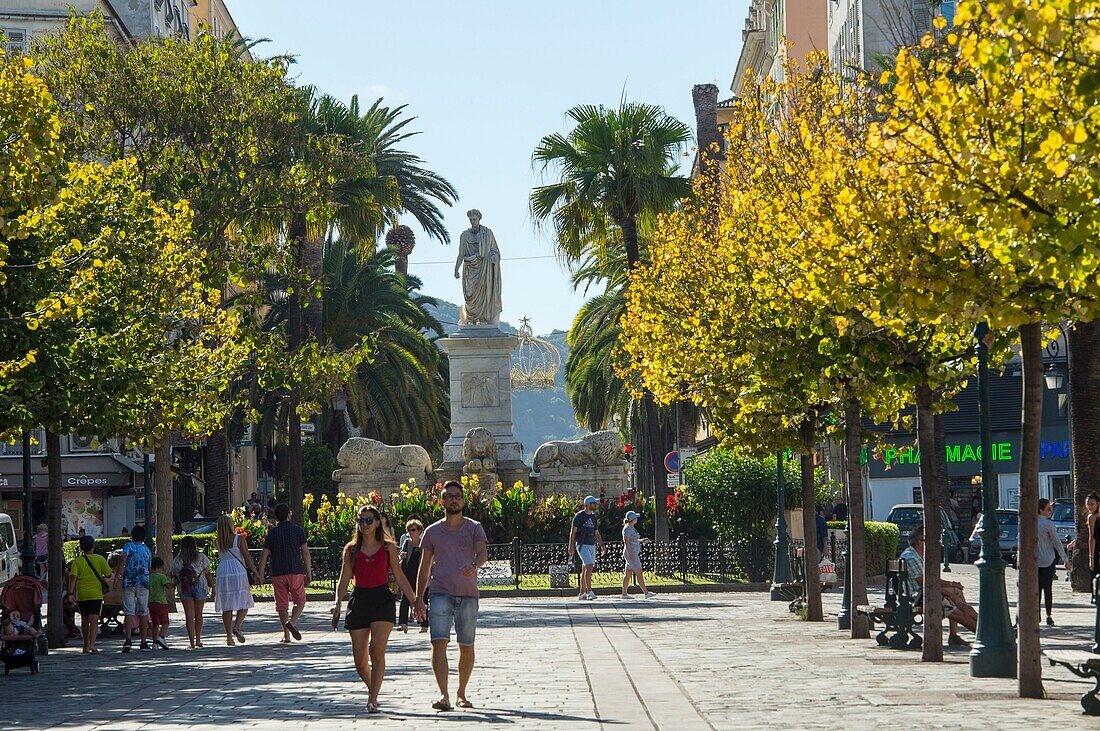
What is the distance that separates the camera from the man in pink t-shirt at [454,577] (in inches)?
525

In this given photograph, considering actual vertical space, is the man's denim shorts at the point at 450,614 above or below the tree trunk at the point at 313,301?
below

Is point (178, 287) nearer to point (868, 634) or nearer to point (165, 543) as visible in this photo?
point (165, 543)

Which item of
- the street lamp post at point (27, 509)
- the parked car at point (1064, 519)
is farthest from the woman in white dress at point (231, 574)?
the parked car at point (1064, 519)

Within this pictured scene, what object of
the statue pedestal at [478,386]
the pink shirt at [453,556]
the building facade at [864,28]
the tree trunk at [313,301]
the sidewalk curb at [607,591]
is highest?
the building facade at [864,28]

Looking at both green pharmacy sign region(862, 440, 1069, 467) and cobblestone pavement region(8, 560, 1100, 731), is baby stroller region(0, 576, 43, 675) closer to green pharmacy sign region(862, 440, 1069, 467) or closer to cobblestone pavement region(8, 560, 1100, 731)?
cobblestone pavement region(8, 560, 1100, 731)

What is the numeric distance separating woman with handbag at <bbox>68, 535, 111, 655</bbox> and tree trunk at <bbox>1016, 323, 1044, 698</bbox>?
12669 millimetres

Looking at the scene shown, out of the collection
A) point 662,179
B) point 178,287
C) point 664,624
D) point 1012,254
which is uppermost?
point 662,179

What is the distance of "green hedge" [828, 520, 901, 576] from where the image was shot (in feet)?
110

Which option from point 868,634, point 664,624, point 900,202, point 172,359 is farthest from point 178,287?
point 900,202

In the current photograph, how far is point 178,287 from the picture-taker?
87.5 ft

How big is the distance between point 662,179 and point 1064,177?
33.0 meters

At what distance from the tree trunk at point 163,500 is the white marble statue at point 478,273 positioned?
1582 centimetres

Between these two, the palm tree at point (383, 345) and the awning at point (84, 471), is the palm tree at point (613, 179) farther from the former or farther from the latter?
the awning at point (84, 471)

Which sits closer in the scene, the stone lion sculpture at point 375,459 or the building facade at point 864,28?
the stone lion sculpture at point 375,459
